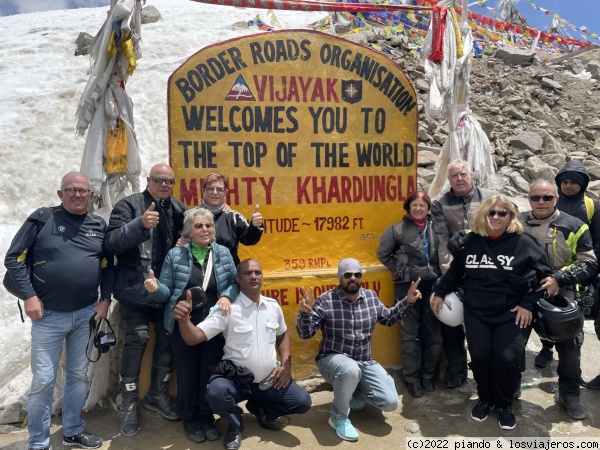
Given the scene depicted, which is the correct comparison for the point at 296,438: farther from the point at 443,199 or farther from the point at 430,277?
the point at 443,199

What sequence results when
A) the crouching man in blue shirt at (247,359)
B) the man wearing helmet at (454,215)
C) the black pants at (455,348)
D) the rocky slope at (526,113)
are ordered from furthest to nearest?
the rocky slope at (526,113), the black pants at (455,348), the man wearing helmet at (454,215), the crouching man in blue shirt at (247,359)

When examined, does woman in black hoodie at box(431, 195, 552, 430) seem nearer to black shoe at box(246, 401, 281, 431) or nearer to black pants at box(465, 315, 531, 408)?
black pants at box(465, 315, 531, 408)

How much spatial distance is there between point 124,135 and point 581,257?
446cm

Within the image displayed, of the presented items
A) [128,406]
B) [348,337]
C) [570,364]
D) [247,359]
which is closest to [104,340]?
[128,406]

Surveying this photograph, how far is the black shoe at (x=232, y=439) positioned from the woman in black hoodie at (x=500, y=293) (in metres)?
2.16

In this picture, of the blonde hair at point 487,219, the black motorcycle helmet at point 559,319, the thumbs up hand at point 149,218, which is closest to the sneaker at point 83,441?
the thumbs up hand at point 149,218

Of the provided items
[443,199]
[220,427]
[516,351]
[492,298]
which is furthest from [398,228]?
[220,427]

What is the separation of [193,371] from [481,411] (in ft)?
8.57

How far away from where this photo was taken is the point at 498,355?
432cm

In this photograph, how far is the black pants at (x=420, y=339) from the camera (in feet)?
16.6

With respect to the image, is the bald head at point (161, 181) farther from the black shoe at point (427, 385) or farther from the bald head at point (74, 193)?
the black shoe at point (427, 385)

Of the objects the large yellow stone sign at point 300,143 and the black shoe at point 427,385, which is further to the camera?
the large yellow stone sign at point 300,143

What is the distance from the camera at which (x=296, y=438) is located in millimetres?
4371

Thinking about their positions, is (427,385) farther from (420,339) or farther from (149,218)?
(149,218)
